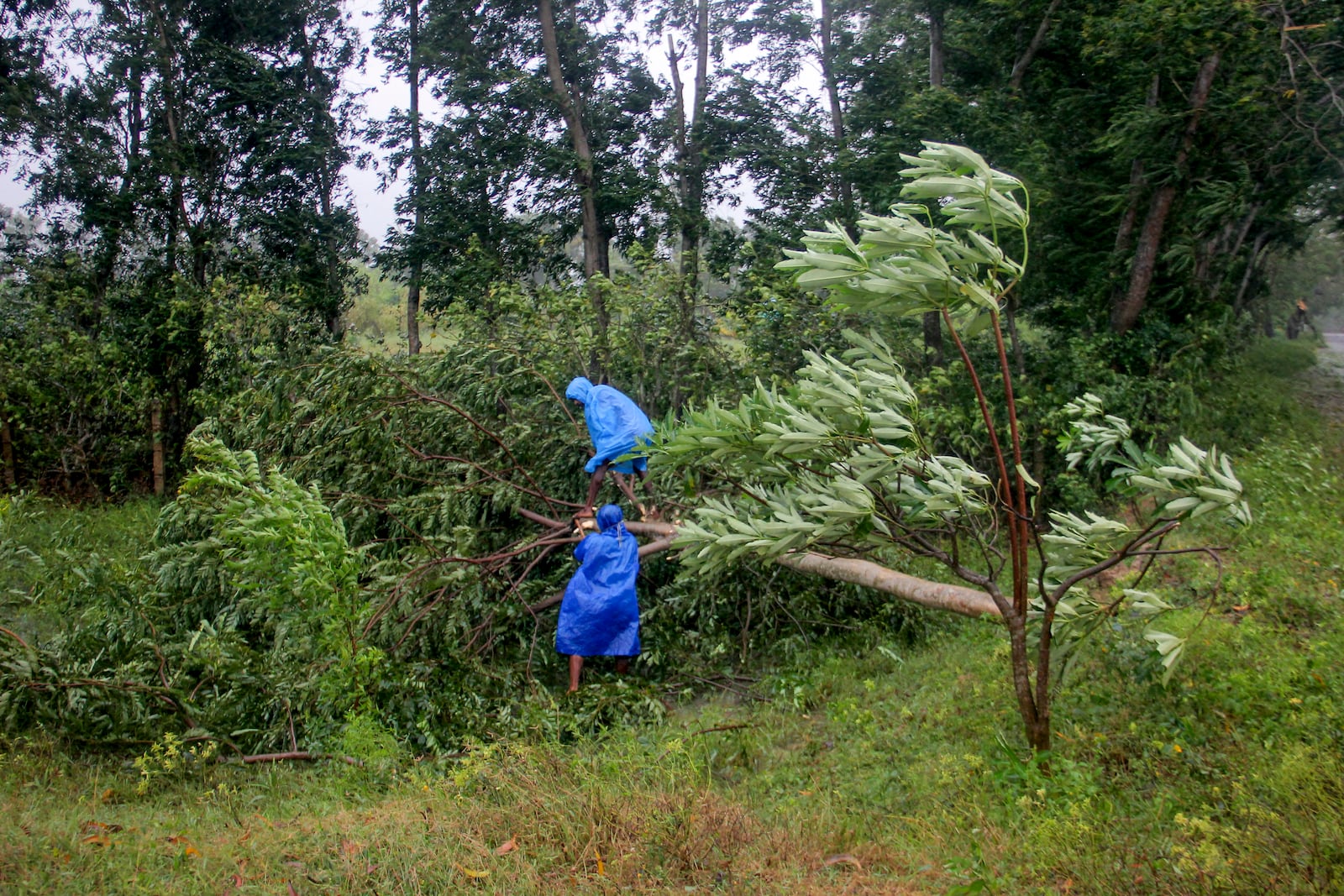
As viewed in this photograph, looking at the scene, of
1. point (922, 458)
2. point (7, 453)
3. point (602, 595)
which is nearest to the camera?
point (922, 458)

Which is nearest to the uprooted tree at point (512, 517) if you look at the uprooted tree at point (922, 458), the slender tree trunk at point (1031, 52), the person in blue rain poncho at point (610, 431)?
the uprooted tree at point (922, 458)

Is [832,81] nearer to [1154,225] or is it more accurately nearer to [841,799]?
[1154,225]

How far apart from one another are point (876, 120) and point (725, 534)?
12393 millimetres

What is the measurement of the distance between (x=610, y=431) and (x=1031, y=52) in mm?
7928

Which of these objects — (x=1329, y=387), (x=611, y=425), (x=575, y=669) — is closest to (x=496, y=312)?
(x=611, y=425)

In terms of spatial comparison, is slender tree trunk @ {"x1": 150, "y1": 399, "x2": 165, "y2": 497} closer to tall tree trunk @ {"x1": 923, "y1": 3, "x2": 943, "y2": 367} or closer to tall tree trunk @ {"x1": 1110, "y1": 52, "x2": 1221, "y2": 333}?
tall tree trunk @ {"x1": 923, "y1": 3, "x2": 943, "y2": 367}

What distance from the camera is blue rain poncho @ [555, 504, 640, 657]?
5.70m

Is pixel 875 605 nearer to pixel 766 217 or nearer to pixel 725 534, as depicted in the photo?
pixel 725 534

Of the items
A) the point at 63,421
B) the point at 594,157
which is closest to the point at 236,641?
the point at 63,421

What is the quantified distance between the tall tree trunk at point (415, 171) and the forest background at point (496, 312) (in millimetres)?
83

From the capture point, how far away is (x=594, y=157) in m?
17.2

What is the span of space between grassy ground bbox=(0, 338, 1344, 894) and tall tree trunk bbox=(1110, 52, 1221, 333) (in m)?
5.48

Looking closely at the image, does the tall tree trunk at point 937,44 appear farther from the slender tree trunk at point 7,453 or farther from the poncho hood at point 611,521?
the slender tree trunk at point 7,453

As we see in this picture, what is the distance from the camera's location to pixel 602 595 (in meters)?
5.70
